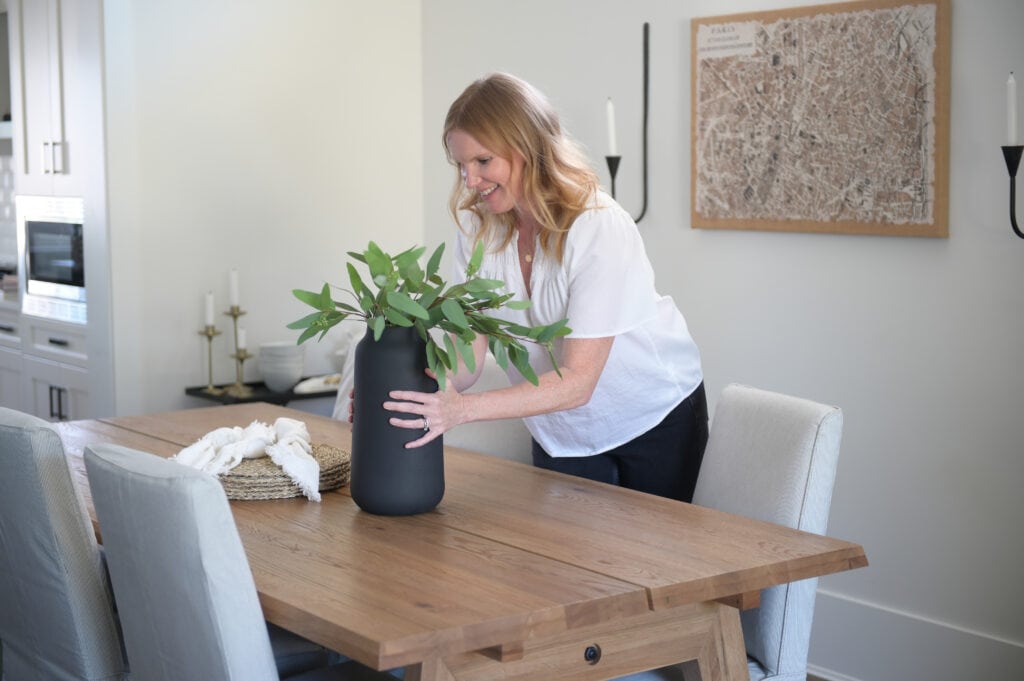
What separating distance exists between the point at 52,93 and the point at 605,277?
9.07 feet

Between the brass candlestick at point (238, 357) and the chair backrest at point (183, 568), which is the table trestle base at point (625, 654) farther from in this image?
the brass candlestick at point (238, 357)

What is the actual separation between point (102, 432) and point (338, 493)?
78 centimetres

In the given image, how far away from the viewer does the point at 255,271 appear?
14.5 feet

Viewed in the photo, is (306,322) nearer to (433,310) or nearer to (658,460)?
(433,310)

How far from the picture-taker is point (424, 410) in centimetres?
208

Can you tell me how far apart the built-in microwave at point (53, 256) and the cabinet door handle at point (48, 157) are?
10 cm

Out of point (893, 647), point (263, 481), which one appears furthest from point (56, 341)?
point (893, 647)

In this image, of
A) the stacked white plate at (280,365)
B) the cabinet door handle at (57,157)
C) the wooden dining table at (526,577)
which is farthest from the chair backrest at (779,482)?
the cabinet door handle at (57,157)

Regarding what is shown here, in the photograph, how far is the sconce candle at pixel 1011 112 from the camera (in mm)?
2975

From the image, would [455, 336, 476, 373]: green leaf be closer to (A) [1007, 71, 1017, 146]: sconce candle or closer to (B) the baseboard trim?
(A) [1007, 71, 1017, 146]: sconce candle

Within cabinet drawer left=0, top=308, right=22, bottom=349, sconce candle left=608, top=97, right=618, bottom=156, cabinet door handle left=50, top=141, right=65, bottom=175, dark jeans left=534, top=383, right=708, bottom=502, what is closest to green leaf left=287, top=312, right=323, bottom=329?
dark jeans left=534, top=383, right=708, bottom=502

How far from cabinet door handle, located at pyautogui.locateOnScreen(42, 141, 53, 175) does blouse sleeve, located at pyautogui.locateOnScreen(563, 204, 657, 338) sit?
2.64 metres

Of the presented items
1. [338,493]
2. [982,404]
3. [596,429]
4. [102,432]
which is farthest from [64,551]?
[982,404]

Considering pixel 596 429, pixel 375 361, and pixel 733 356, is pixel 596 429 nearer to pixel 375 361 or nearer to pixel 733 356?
pixel 375 361
